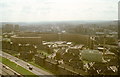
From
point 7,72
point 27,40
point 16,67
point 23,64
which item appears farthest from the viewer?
point 27,40

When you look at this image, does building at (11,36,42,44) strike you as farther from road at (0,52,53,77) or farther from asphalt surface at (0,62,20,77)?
asphalt surface at (0,62,20,77)

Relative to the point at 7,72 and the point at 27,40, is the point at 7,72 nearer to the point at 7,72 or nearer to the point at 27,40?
the point at 7,72

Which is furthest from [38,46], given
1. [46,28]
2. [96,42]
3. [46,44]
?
[96,42]

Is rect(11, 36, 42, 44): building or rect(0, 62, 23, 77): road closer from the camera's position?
rect(0, 62, 23, 77): road

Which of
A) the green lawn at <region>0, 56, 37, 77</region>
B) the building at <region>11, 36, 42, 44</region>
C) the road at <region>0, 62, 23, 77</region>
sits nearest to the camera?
the road at <region>0, 62, 23, 77</region>

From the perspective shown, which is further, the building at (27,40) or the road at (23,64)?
the building at (27,40)

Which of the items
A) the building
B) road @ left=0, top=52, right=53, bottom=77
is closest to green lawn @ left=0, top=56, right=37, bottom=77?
road @ left=0, top=52, right=53, bottom=77

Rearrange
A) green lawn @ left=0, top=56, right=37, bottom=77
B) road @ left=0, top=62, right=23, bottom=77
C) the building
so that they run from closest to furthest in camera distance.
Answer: road @ left=0, top=62, right=23, bottom=77, green lawn @ left=0, top=56, right=37, bottom=77, the building

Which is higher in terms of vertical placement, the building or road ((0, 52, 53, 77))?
the building

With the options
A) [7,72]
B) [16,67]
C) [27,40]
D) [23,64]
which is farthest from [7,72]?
[27,40]

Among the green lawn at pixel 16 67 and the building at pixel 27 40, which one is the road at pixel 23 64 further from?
the building at pixel 27 40

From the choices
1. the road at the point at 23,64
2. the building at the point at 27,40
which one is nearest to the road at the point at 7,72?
the road at the point at 23,64

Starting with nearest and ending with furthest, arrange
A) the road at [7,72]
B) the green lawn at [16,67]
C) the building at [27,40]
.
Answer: the road at [7,72] → the green lawn at [16,67] → the building at [27,40]
